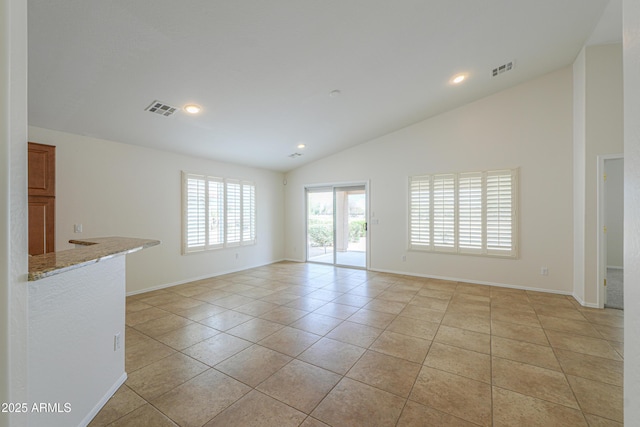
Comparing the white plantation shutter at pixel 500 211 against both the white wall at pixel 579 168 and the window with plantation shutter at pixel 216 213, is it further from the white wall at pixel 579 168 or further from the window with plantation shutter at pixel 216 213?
the window with plantation shutter at pixel 216 213

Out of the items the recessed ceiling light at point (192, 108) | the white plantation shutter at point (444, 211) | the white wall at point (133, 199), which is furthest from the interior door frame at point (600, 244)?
the white wall at point (133, 199)

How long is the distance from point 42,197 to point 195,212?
2223 mm

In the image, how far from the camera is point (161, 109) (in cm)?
342

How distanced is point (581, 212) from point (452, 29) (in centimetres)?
333

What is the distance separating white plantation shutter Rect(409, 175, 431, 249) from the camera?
17.5 ft

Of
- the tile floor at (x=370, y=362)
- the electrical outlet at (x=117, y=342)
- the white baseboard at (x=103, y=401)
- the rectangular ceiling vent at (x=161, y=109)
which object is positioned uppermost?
the rectangular ceiling vent at (x=161, y=109)

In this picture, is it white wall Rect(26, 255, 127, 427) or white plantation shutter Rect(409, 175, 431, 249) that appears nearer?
white wall Rect(26, 255, 127, 427)

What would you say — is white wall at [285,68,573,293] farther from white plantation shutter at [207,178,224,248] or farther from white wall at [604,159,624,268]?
white plantation shutter at [207,178,224,248]

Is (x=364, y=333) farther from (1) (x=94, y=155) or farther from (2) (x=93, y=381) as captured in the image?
(1) (x=94, y=155)

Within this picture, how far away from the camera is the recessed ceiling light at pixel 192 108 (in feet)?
11.2

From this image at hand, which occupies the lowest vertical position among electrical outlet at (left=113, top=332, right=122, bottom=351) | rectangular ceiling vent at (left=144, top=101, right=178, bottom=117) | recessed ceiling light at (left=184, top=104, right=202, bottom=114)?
electrical outlet at (left=113, top=332, right=122, bottom=351)

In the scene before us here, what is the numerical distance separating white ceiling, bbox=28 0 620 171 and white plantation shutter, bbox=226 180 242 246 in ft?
5.30

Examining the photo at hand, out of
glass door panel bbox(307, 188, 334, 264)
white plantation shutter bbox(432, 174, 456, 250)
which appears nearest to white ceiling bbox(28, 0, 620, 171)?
white plantation shutter bbox(432, 174, 456, 250)

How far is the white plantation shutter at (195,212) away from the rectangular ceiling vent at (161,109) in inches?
69.1
